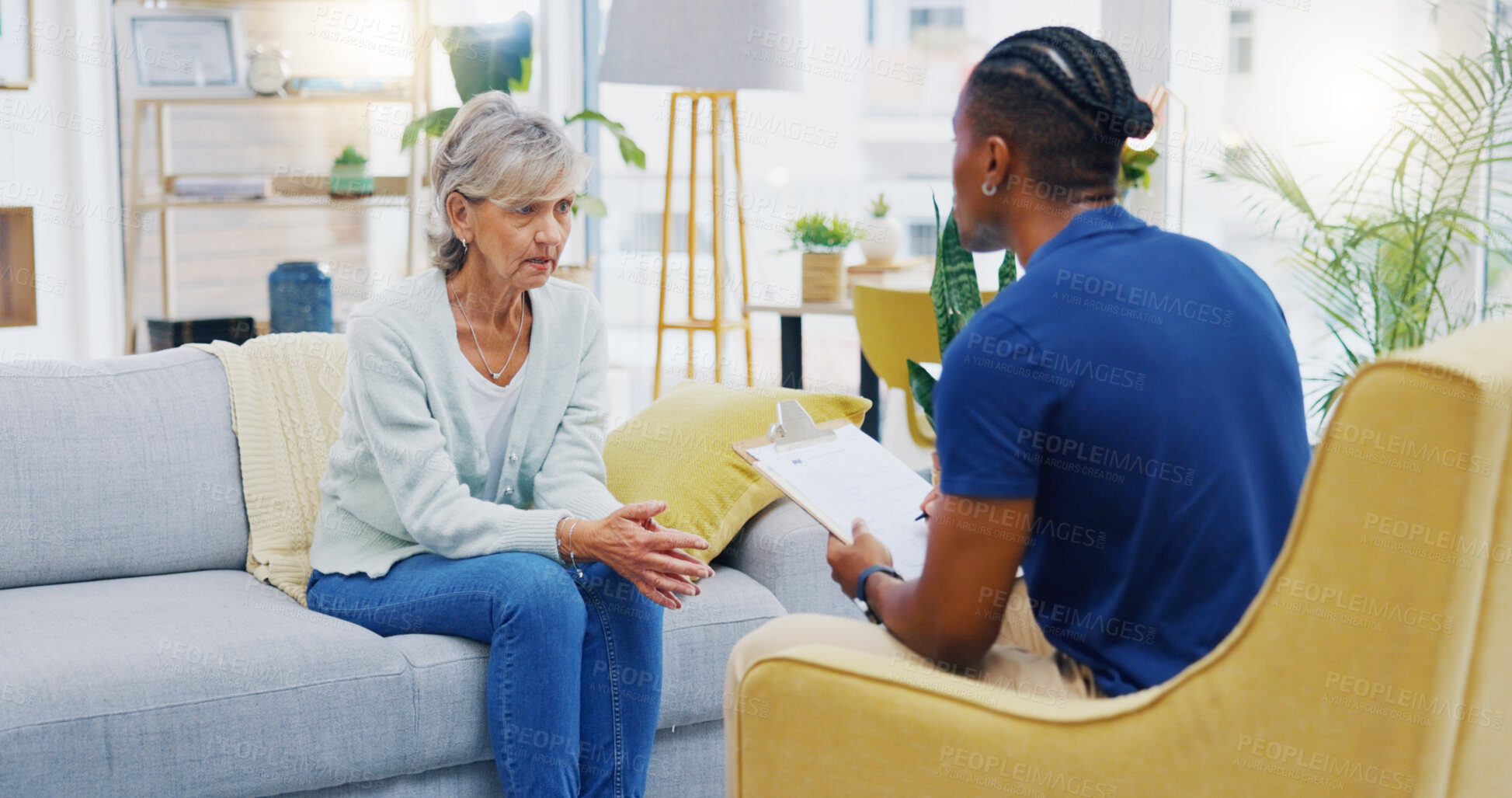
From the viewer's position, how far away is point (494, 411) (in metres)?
1.95

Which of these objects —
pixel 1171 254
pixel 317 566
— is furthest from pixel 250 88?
pixel 1171 254

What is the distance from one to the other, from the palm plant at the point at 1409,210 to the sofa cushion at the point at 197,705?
2.41 meters

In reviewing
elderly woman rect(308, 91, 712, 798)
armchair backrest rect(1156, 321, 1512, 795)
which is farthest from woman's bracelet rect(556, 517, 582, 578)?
armchair backrest rect(1156, 321, 1512, 795)

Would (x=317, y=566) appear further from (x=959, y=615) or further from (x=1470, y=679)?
(x=1470, y=679)

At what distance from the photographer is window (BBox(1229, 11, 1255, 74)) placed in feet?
11.7

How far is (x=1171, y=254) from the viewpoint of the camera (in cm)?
113

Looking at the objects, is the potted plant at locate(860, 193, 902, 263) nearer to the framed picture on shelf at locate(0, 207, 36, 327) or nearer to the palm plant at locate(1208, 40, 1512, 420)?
the palm plant at locate(1208, 40, 1512, 420)

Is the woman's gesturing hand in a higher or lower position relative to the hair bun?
lower

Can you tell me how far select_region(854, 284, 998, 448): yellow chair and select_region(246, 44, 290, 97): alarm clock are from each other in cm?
197

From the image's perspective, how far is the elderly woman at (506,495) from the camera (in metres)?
1.68

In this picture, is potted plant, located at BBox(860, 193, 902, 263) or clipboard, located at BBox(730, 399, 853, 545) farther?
potted plant, located at BBox(860, 193, 902, 263)

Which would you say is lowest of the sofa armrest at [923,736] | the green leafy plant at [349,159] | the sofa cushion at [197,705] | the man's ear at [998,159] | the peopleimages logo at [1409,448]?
the sofa cushion at [197,705]

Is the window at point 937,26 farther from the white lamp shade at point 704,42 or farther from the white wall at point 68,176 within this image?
the white wall at point 68,176

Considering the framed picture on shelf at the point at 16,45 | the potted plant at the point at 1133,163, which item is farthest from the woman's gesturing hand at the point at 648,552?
the framed picture on shelf at the point at 16,45
